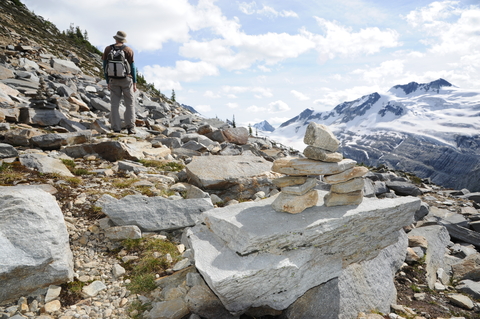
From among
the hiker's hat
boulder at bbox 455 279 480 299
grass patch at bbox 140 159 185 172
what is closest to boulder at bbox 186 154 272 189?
grass patch at bbox 140 159 185 172

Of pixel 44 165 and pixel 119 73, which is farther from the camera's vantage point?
pixel 119 73

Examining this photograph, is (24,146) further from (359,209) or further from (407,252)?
(407,252)

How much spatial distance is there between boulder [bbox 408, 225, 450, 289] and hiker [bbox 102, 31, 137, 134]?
14223 millimetres

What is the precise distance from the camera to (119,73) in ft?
46.1

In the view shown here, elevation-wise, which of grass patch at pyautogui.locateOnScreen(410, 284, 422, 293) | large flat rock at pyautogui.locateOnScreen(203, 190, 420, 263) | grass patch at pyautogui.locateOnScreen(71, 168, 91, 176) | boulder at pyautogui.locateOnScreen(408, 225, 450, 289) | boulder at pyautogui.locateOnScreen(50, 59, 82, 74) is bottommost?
grass patch at pyautogui.locateOnScreen(410, 284, 422, 293)

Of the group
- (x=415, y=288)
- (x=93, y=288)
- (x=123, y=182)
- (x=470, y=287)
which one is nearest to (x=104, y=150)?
(x=123, y=182)

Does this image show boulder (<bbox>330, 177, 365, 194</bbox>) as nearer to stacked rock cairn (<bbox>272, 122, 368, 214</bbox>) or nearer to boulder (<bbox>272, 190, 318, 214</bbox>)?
stacked rock cairn (<bbox>272, 122, 368, 214</bbox>)

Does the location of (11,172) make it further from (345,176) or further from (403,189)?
(403,189)

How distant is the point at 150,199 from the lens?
24.1 feet

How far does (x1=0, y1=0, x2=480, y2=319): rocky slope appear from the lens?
4668mm

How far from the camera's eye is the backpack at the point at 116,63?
1389 cm

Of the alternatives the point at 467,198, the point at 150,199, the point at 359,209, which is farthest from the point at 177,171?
the point at 467,198

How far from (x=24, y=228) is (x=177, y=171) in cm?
686

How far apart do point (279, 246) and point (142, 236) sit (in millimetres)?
3251
